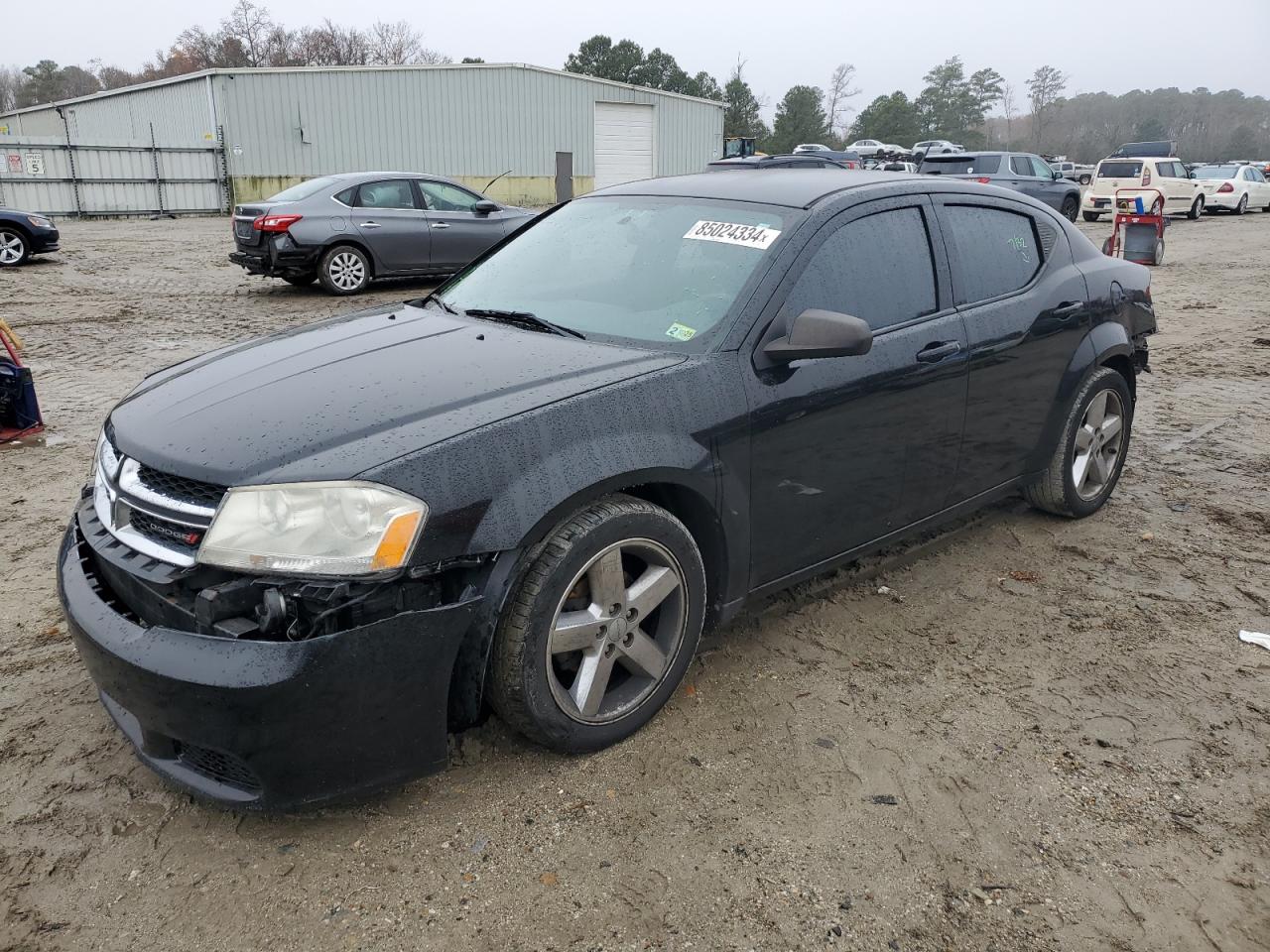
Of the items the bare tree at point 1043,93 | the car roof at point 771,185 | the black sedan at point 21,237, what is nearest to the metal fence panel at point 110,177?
the black sedan at point 21,237

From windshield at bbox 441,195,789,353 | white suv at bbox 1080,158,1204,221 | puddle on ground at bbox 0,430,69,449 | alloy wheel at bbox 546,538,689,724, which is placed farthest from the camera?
white suv at bbox 1080,158,1204,221

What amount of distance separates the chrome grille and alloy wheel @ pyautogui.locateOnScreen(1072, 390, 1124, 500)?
3828 mm

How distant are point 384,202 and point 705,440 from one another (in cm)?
1053

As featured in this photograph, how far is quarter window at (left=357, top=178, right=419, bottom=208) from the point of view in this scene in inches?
475

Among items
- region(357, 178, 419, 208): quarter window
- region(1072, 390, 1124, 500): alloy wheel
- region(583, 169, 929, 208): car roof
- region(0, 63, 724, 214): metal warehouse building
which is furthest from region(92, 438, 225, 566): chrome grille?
region(0, 63, 724, 214): metal warehouse building

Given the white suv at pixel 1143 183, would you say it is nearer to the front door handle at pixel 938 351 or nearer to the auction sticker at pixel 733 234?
the front door handle at pixel 938 351

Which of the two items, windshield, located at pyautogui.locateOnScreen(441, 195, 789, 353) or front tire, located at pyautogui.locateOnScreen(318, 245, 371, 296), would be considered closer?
windshield, located at pyautogui.locateOnScreen(441, 195, 789, 353)

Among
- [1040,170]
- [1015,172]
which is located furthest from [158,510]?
[1040,170]

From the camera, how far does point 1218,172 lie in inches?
1172

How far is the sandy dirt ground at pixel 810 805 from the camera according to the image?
7.26 ft

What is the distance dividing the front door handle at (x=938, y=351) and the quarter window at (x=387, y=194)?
10.0 m

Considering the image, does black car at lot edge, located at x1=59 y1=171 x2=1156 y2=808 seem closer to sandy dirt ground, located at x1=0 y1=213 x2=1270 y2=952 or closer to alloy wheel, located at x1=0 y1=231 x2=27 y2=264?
sandy dirt ground, located at x1=0 y1=213 x2=1270 y2=952

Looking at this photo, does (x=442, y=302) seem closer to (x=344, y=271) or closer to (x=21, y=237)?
(x=344, y=271)

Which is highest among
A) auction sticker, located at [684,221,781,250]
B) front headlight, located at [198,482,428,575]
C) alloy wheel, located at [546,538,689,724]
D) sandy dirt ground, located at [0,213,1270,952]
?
auction sticker, located at [684,221,781,250]
